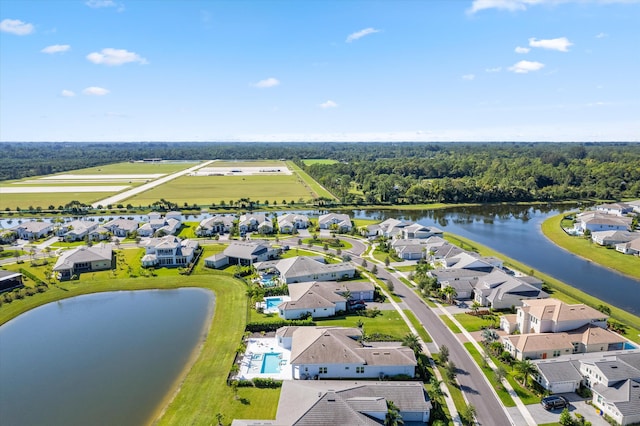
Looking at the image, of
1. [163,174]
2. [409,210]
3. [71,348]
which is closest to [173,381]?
[71,348]

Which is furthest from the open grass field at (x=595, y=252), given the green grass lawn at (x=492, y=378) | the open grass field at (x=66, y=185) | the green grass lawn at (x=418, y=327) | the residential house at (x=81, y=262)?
the open grass field at (x=66, y=185)

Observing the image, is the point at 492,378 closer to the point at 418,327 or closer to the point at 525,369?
the point at 525,369

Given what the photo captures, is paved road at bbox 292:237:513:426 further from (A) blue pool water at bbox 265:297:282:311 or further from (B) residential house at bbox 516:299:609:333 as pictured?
(A) blue pool water at bbox 265:297:282:311

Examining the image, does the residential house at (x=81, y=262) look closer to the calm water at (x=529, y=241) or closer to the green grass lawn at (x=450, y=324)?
the green grass lawn at (x=450, y=324)

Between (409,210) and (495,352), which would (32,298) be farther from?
(409,210)

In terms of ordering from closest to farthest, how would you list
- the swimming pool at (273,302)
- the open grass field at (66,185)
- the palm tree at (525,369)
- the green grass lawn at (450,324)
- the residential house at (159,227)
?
the palm tree at (525,369), the green grass lawn at (450,324), the swimming pool at (273,302), the residential house at (159,227), the open grass field at (66,185)

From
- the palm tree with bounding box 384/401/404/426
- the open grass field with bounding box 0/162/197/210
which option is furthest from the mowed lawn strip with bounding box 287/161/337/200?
the palm tree with bounding box 384/401/404/426

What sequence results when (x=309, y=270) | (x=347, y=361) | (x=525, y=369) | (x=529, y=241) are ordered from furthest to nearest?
(x=529, y=241) → (x=309, y=270) → (x=347, y=361) → (x=525, y=369)

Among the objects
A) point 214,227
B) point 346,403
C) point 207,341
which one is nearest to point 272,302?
point 207,341
